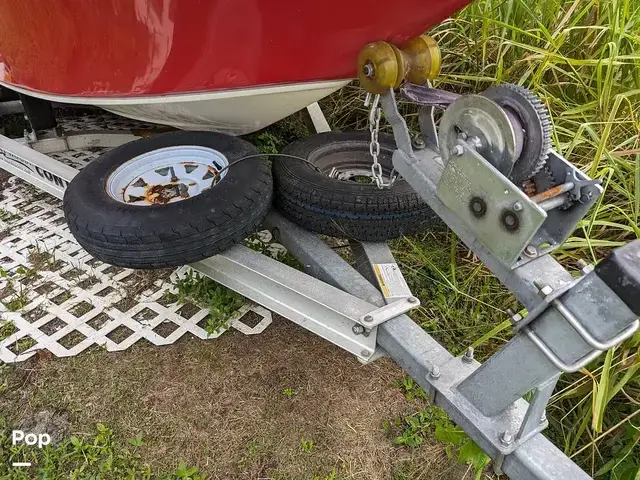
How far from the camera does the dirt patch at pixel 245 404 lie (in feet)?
5.60

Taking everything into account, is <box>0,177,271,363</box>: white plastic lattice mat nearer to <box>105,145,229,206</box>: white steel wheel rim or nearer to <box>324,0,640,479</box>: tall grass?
<box>105,145,229,206</box>: white steel wheel rim

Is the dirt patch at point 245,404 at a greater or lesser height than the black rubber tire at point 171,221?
lesser

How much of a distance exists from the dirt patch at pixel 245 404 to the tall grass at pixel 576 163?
0.42m

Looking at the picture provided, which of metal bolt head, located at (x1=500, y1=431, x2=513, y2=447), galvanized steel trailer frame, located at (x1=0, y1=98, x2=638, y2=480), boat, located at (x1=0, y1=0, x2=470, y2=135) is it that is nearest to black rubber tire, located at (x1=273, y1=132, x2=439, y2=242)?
galvanized steel trailer frame, located at (x1=0, y1=98, x2=638, y2=480)

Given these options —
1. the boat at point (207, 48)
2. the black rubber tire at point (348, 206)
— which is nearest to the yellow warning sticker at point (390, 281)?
the black rubber tire at point (348, 206)

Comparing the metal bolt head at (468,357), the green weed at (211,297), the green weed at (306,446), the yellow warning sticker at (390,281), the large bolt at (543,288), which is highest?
the large bolt at (543,288)

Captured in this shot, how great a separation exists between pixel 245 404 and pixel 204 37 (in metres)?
1.21

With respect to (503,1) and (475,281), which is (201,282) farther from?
(503,1)

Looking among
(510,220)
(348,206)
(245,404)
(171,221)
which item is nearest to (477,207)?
(510,220)

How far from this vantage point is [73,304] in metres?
2.13

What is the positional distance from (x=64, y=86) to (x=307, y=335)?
1397 millimetres

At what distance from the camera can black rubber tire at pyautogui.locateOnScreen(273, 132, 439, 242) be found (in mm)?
1875

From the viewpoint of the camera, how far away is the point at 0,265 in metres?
2.30

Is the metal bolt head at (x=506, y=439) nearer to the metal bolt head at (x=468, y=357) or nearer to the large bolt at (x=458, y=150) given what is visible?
the metal bolt head at (x=468, y=357)
